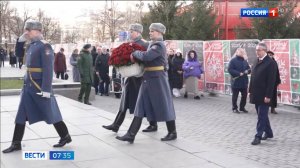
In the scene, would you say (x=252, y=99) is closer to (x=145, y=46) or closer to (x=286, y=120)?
(x=145, y=46)

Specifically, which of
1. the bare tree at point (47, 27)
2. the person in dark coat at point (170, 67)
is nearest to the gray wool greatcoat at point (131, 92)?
the person in dark coat at point (170, 67)

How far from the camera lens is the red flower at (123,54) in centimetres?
704

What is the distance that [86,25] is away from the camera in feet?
318

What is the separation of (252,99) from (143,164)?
2647mm

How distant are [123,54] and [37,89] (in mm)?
1433

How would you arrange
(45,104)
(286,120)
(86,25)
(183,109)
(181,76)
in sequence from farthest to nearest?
(86,25), (181,76), (183,109), (286,120), (45,104)

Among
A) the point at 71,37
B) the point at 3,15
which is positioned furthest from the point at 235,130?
the point at 71,37

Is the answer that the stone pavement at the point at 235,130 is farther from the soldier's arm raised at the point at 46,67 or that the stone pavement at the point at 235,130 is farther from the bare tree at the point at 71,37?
the bare tree at the point at 71,37

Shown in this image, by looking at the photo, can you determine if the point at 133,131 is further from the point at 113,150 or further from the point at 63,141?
the point at 63,141

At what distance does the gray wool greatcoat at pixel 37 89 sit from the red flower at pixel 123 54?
1097 mm

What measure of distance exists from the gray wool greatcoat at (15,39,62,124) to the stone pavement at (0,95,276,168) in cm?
55

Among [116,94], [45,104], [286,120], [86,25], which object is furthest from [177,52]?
[86,25]

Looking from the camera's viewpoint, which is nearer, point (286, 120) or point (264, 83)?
point (264, 83)

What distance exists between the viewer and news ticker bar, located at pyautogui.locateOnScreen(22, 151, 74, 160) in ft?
20.0
